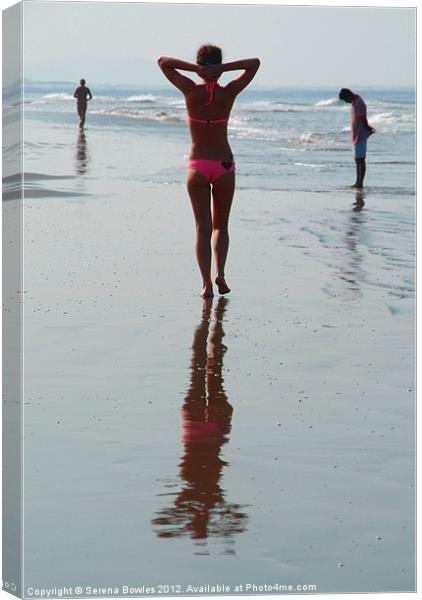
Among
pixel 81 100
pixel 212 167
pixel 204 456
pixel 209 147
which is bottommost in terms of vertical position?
pixel 204 456

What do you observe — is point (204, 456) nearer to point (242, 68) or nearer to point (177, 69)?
point (242, 68)

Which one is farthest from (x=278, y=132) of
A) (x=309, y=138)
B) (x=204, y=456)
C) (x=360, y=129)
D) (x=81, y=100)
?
(x=204, y=456)

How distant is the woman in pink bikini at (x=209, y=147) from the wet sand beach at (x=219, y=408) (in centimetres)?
30

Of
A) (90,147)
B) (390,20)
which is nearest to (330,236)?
(390,20)

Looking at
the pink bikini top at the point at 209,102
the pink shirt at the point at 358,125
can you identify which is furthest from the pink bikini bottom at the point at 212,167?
the pink shirt at the point at 358,125

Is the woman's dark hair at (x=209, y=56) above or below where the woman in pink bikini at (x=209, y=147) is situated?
above

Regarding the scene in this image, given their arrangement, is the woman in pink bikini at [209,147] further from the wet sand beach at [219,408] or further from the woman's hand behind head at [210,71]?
the wet sand beach at [219,408]

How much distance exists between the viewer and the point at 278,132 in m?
22.0

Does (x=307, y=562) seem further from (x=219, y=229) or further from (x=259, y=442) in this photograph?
(x=219, y=229)

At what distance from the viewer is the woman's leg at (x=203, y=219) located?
26.9 ft

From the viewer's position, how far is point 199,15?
6145 millimetres

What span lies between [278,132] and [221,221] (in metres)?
13.8

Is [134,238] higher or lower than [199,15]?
lower

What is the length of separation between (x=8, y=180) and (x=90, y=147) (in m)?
11.9
